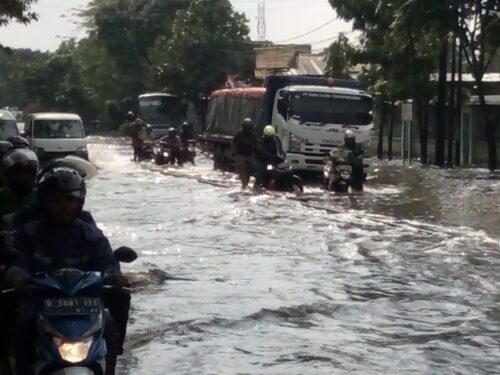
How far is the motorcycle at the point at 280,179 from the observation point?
82.2ft

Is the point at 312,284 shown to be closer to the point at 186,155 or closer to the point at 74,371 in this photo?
the point at 74,371

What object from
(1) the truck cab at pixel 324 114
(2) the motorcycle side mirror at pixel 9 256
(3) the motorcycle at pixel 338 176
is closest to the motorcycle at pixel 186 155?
(1) the truck cab at pixel 324 114

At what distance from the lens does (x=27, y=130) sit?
35.7m

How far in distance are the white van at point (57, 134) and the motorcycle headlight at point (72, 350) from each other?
27.9 m

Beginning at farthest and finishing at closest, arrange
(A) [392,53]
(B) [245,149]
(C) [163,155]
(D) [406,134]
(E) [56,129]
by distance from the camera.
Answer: (D) [406,134]
(A) [392,53]
(C) [163,155]
(E) [56,129]
(B) [245,149]

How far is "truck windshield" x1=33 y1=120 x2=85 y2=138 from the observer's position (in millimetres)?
34656

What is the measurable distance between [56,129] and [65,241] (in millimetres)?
28927

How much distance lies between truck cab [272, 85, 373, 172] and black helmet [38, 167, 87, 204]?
2201 cm

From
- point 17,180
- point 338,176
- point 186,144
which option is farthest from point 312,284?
point 186,144

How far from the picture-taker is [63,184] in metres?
6.26

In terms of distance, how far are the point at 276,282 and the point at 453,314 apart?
2562mm

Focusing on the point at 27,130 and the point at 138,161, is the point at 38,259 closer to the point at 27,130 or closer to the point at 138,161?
the point at 27,130

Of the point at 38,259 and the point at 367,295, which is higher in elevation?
the point at 38,259

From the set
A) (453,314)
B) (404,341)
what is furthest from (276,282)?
(404,341)
